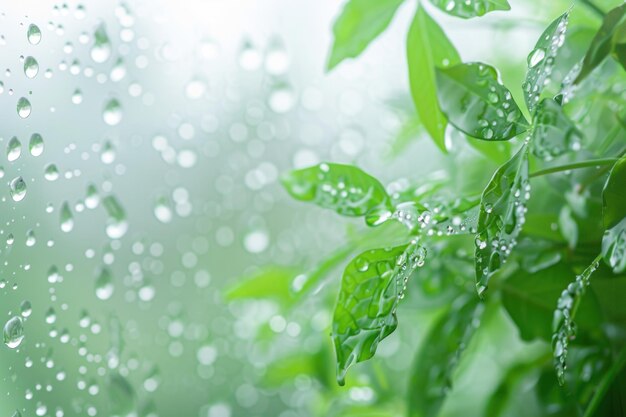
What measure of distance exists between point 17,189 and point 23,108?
6cm

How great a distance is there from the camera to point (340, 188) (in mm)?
479

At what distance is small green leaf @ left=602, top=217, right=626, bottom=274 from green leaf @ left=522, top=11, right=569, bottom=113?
83 mm

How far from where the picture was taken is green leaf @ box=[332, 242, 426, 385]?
1.27ft

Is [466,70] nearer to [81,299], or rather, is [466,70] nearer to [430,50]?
[430,50]

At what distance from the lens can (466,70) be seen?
41cm

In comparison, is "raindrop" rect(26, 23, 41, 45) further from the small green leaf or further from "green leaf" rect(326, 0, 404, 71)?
the small green leaf

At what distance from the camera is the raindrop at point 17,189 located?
1.59 ft

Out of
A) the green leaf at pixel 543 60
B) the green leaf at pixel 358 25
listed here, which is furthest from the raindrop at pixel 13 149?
the green leaf at pixel 543 60

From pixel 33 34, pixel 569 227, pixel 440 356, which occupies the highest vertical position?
pixel 33 34

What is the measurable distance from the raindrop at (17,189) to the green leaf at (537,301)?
38 cm

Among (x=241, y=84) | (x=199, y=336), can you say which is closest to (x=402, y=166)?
(x=241, y=84)

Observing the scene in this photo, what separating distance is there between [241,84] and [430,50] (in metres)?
0.42

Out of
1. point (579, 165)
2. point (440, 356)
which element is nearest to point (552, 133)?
point (579, 165)

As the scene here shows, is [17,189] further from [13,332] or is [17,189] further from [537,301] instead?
[537,301]
